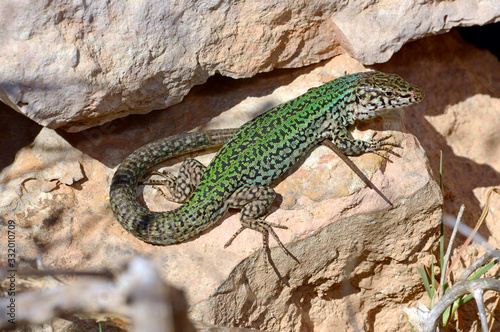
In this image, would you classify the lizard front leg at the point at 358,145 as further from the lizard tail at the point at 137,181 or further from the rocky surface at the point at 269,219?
the lizard tail at the point at 137,181

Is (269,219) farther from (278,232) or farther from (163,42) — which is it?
(163,42)

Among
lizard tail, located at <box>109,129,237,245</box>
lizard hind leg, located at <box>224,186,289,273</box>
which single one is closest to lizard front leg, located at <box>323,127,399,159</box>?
lizard hind leg, located at <box>224,186,289,273</box>

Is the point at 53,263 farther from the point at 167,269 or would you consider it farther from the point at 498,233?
the point at 498,233

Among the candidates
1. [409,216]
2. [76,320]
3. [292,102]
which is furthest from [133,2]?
[409,216]

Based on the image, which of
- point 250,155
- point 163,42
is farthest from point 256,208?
point 163,42

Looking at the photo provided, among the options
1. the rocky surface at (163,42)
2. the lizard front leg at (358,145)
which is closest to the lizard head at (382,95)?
the lizard front leg at (358,145)

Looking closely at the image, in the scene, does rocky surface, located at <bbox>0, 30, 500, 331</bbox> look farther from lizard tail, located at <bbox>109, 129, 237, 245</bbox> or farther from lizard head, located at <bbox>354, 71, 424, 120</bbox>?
lizard head, located at <bbox>354, 71, 424, 120</bbox>
